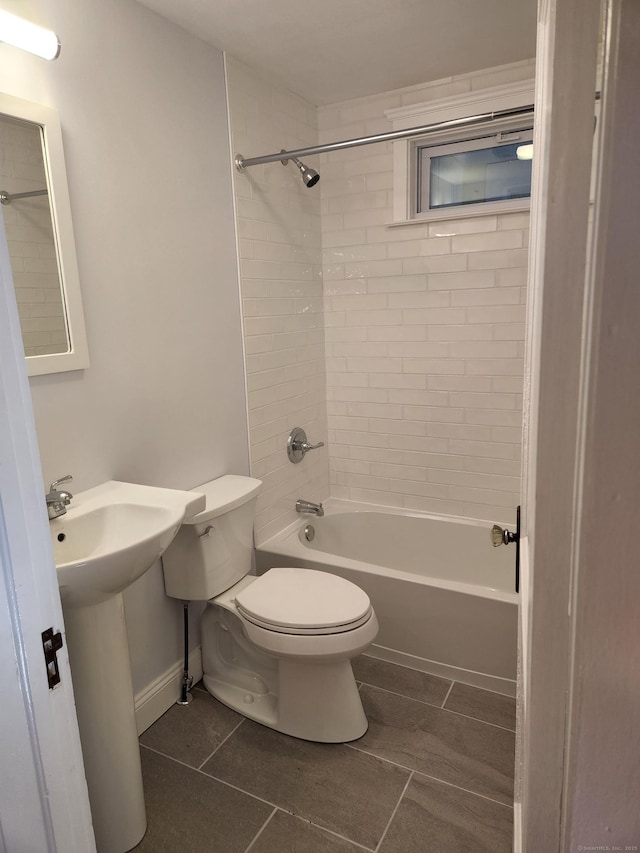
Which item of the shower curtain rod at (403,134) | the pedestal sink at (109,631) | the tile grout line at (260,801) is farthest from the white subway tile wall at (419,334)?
the tile grout line at (260,801)

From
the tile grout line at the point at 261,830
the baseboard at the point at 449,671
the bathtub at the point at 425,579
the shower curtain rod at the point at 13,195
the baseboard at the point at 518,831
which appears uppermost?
the shower curtain rod at the point at 13,195

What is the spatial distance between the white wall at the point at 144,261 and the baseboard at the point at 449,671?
889 mm

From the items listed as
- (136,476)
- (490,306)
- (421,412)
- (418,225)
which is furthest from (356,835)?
(418,225)

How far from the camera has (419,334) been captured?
2885 millimetres

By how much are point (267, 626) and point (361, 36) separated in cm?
223

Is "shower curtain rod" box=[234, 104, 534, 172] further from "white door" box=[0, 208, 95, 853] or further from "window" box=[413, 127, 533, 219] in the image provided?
"white door" box=[0, 208, 95, 853]

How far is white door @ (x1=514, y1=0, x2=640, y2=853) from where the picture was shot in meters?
0.41

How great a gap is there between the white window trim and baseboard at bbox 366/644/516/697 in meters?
2.00

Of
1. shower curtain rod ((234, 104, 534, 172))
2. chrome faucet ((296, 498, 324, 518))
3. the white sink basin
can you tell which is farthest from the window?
the white sink basin

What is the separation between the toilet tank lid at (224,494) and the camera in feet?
6.68

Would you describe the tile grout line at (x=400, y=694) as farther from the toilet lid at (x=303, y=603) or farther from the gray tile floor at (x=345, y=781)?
the toilet lid at (x=303, y=603)

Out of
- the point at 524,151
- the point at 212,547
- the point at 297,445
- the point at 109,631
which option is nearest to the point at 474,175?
the point at 524,151

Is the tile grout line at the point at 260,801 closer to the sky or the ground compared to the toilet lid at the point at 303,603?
closer to the ground

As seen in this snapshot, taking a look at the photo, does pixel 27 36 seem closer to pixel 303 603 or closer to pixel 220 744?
pixel 303 603
